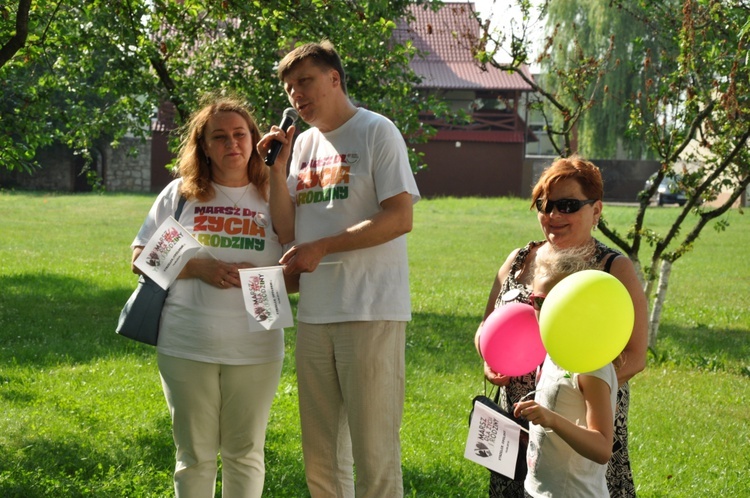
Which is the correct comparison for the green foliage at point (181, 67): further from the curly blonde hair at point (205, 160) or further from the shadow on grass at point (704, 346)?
the curly blonde hair at point (205, 160)

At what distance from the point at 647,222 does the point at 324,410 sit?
84.4 ft

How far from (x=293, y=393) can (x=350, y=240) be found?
153 inches

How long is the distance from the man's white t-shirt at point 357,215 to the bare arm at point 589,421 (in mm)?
912

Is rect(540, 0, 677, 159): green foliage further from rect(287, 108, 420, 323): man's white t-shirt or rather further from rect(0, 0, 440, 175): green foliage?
rect(287, 108, 420, 323): man's white t-shirt

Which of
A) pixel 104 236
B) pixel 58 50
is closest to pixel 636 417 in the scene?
pixel 58 50

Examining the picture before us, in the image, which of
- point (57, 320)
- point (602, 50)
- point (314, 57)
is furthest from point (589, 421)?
point (602, 50)

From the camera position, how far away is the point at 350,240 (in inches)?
138

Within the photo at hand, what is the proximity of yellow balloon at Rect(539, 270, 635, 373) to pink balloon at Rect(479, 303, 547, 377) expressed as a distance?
0.34 m

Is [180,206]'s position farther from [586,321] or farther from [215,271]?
[586,321]

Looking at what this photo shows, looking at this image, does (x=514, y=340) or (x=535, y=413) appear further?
(x=514, y=340)

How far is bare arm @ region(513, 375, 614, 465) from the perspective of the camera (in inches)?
107

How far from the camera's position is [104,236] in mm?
20734

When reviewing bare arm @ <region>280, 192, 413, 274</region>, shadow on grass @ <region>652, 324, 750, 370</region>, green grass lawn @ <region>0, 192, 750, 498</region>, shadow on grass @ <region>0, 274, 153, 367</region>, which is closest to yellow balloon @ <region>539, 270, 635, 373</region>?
bare arm @ <region>280, 192, 413, 274</region>

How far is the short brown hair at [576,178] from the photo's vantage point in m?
3.29
